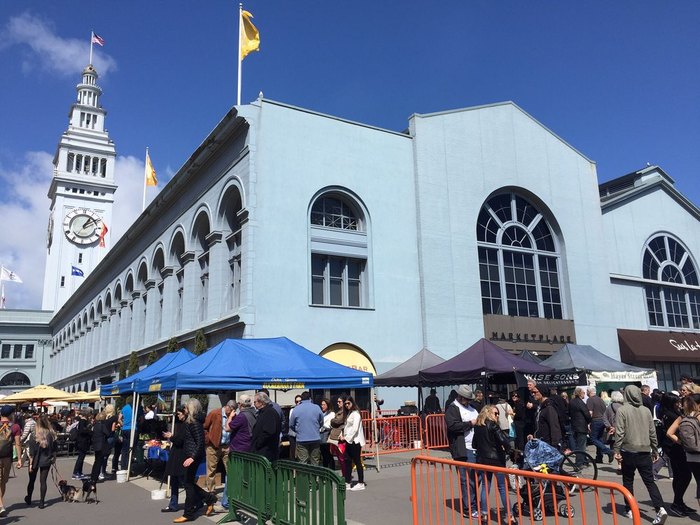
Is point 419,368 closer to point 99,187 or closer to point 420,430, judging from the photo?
point 420,430

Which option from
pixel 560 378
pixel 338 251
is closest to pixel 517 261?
pixel 338 251

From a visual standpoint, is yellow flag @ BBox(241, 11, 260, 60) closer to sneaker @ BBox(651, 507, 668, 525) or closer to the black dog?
the black dog

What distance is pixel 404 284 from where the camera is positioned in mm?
24797

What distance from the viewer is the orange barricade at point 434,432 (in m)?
18.3

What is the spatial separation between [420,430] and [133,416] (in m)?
8.44

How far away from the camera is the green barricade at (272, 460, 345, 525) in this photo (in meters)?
6.41

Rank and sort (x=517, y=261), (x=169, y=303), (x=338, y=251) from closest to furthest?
(x=338, y=251) → (x=517, y=261) → (x=169, y=303)

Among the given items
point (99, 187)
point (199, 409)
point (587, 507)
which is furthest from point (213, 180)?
point (99, 187)

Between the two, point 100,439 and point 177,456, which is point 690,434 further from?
point 100,439

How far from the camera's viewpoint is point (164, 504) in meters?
11.5

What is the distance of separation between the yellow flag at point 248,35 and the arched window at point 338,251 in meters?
7.46

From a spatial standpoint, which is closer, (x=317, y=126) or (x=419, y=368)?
(x=419, y=368)

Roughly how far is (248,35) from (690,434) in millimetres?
23309

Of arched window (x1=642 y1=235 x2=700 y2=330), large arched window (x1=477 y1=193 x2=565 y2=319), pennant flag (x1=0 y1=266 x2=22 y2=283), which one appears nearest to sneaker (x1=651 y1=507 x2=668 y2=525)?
large arched window (x1=477 y1=193 x2=565 y2=319)
